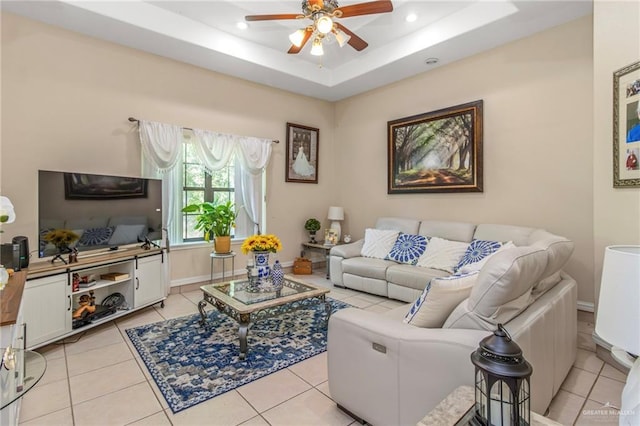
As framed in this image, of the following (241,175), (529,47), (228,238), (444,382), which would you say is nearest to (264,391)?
(444,382)

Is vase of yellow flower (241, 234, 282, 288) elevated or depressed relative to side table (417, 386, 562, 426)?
elevated

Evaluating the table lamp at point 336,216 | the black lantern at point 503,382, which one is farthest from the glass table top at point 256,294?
the table lamp at point 336,216

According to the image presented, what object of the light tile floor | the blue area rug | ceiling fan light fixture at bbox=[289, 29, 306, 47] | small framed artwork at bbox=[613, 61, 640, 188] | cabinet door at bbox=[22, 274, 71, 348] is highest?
ceiling fan light fixture at bbox=[289, 29, 306, 47]

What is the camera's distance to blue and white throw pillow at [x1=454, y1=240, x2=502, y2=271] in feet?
11.2

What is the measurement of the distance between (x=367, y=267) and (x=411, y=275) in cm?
64

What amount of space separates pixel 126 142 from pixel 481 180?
456 centimetres

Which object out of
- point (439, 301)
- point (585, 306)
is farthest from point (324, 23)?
point (585, 306)

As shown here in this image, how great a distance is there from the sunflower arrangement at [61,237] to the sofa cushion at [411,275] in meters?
3.45

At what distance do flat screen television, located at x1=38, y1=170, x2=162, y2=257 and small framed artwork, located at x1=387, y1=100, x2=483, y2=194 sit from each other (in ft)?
11.4

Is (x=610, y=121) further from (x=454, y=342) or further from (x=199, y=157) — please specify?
(x=199, y=157)

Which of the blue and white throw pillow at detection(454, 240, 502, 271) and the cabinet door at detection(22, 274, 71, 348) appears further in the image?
the blue and white throw pillow at detection(454, 240, 502, 271)

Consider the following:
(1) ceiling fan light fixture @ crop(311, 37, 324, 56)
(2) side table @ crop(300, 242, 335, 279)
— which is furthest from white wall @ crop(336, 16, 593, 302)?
(1) ceiling fan light fixture @ crop(311, 37, 324, 56)

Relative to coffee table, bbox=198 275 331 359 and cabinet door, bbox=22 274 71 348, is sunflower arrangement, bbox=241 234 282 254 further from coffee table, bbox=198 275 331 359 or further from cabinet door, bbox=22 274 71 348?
cabinet door, bbox=22 274 71 348

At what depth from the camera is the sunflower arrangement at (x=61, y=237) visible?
9.37 feet
